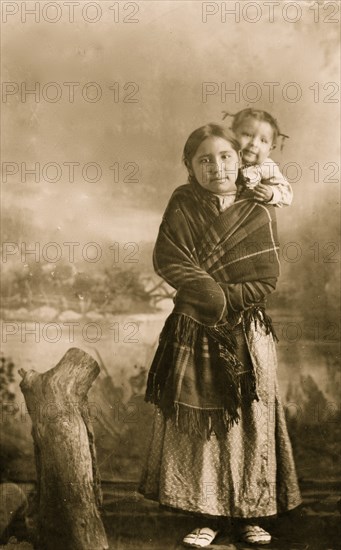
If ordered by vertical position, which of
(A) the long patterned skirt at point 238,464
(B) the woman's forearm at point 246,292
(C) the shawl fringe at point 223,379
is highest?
(B) the woman's forearm at point 246,292

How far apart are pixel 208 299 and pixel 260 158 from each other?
2.18ft

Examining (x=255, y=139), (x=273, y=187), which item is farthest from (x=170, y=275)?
(x=255, y=139)

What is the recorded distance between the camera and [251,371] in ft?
9.75

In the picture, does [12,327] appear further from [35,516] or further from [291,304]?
[291,304]

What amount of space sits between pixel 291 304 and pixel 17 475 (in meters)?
1.41

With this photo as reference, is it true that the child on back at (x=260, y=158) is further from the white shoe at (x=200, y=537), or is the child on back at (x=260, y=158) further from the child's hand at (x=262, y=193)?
the white shoe at (x=200, y=537)

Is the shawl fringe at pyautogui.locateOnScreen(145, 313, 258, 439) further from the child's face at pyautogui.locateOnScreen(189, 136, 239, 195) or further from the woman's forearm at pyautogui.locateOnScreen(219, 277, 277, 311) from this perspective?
the child's face at pyautogui.locateOnScreen(189, 136, 239, 195)

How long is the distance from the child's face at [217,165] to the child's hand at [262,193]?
0.09m

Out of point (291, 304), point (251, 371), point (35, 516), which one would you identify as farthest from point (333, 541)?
point (35, 516)

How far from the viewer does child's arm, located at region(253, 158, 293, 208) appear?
307 centimetres

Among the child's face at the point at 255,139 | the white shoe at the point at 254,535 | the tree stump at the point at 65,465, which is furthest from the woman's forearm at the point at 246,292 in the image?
the white shoe at the point at 254,535

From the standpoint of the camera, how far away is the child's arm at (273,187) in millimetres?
3066

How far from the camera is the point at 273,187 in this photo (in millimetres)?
3084

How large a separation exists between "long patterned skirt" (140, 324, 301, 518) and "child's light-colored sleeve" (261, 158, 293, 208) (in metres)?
0.57
